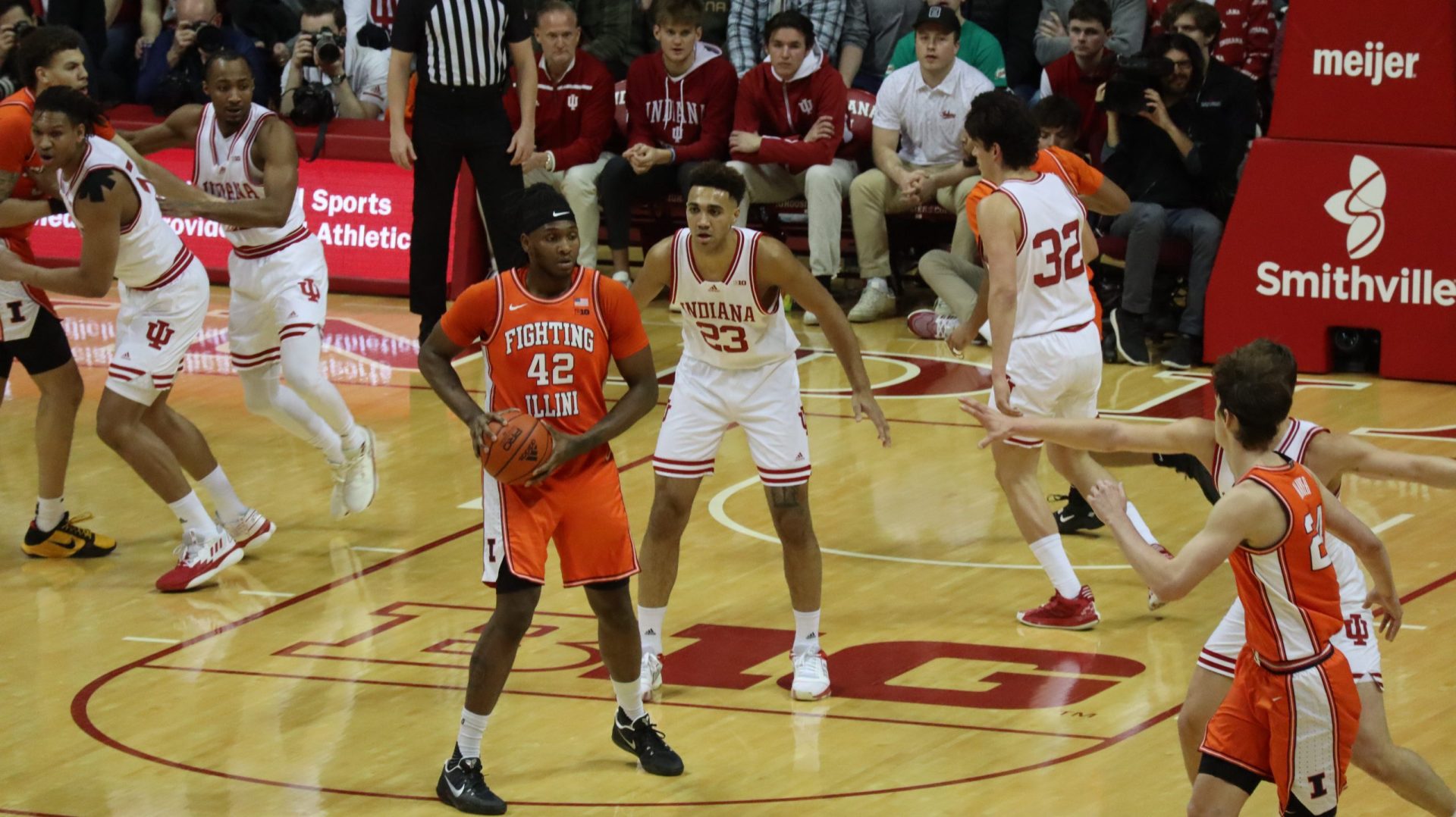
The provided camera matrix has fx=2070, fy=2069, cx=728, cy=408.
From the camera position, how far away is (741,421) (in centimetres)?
705

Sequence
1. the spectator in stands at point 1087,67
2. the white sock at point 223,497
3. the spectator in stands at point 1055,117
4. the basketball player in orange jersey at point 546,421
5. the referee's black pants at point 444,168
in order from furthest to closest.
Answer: the spectator in stands at point 1087,67 → the referee's black pants at point 444,168 → the spectator in stands at point 1055,117 → the white sock at point 223,497 → the basketball player in orange jersey at point 546,421

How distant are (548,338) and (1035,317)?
232cm

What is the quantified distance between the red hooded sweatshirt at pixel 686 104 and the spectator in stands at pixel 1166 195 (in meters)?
2.53

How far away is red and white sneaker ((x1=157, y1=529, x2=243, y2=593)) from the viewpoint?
8.17 metres

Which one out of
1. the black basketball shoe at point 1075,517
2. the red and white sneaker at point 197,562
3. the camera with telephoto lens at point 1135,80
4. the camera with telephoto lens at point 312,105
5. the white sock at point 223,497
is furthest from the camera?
the camera with telephoto lens at point 312,105

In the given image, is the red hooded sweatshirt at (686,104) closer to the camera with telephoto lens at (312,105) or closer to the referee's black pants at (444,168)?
the camera with telephoto lens at (312,105)

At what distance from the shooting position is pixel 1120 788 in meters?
5.96

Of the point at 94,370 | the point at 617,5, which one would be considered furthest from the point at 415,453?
the point at 617,5

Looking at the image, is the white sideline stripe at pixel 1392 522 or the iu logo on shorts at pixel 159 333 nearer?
the iu logo on shorts at pixel 159 333

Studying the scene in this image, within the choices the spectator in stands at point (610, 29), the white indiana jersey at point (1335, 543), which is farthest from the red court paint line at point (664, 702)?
the spectator in stands at point (610, 29)

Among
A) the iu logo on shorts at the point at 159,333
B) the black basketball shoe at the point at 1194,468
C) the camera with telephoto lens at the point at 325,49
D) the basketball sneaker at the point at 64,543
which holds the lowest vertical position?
the basketball sneaker at the point at 64,543

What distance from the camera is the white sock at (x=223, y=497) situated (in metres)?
8.50

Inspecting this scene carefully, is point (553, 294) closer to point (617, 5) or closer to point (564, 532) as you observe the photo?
point (564, 532)

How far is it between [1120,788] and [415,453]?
16.6ft
